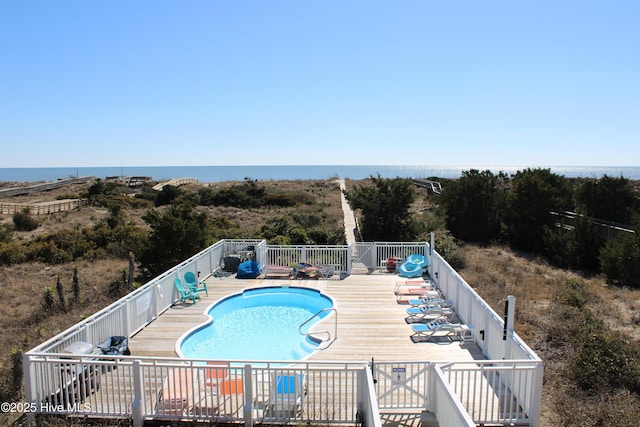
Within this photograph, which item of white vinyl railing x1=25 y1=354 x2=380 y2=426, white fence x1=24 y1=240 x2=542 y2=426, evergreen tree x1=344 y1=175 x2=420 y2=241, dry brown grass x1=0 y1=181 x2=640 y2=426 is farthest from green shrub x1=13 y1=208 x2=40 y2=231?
white vinyl railing x1=25 y1=354 x2=380 y2=426

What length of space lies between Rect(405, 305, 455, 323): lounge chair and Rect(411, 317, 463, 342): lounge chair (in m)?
0.31

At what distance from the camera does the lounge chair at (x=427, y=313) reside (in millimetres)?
9172

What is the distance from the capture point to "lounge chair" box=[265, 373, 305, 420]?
5.60m

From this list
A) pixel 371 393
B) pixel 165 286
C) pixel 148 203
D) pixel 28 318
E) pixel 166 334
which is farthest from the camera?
pixel 148 203

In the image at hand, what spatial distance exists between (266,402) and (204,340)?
12.2ft

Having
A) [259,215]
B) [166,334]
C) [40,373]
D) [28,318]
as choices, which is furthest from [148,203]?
[40,373]

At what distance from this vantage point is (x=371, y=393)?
15.9 feet

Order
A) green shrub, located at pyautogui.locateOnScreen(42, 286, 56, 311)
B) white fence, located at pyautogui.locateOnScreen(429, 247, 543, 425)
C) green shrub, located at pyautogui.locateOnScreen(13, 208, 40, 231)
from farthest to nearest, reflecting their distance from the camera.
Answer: green shrub, located at pyautogui.locateOnScreen(13, 208, 40, 231), green shrub, located at pyautogui.locateOnScreen(42, 286, 56, 311), white fence, located at pyautogui.locateOnScreen(429, 247, 543, 425)

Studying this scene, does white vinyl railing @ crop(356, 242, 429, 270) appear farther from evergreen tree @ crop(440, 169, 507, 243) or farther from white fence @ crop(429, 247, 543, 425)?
evergreen tree @ crop(440, 169, 507, 243)

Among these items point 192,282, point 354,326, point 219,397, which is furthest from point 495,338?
point 192,282

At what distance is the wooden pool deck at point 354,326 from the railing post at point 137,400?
220 centimetres

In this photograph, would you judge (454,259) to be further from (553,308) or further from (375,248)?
(553,308)

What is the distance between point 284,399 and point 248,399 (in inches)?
19.0

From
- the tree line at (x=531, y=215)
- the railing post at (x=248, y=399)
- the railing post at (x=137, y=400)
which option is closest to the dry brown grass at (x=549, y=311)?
the tree line at (x=531, y=215)
